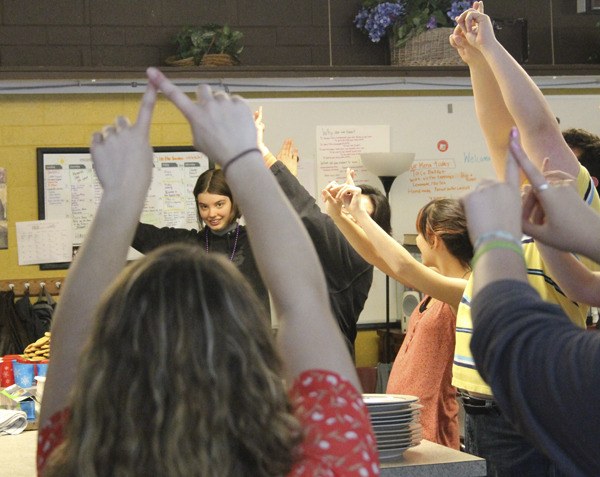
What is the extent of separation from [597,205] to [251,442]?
1499 millimetres

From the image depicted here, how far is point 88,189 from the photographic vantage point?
5586 millimetres

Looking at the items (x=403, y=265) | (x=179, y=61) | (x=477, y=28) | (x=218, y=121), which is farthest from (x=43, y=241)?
(x=218, y=121)

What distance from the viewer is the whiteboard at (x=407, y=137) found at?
18.9ft

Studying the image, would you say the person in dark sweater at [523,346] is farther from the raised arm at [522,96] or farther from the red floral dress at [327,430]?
the raised arm at [522,96]

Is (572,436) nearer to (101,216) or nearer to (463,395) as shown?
(101,216)

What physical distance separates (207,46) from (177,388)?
4.81 metres

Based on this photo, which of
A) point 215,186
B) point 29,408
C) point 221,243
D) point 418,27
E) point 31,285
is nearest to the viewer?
point 29,408

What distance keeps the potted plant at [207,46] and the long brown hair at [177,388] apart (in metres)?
4.63

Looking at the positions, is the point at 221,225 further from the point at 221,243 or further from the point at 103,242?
the point at 103,242

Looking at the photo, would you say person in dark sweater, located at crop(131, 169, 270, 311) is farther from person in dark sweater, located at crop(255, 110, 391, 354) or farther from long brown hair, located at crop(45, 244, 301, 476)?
long brown hair, located at crop(45, 244, 301, 476)

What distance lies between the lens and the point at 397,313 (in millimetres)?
5918

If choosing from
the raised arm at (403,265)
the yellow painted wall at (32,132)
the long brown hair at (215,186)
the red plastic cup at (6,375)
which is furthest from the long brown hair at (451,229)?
the yellow painted wall at (32,132)

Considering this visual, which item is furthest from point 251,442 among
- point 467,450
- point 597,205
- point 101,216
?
point 467,450

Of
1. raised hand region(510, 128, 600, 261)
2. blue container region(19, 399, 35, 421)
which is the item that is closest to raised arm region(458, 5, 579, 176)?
raised hand region(510, 128, 600, 261)
